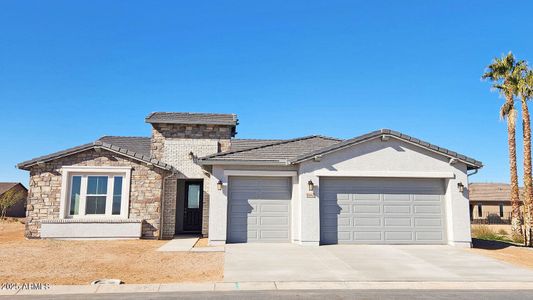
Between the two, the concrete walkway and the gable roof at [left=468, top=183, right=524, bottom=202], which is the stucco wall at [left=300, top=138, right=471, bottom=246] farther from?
the gable roof at [left=468, top=183, right=524, bottom=202]

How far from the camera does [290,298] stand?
21.8 ft

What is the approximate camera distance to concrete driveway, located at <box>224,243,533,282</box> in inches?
334

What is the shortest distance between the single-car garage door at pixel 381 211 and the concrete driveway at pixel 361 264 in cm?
61

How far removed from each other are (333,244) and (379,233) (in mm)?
1736

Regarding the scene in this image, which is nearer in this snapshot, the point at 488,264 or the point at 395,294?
the point at 395,294

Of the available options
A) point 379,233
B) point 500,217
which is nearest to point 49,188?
point 379,233

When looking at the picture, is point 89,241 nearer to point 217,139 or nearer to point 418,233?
point 217,139

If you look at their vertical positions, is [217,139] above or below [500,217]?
above

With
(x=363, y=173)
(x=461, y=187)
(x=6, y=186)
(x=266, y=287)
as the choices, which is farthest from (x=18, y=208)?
(x=461, y=187)

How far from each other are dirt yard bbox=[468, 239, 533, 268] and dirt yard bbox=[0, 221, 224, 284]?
8.60m

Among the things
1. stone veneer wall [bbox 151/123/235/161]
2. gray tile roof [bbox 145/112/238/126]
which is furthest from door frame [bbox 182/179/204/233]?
gray tile roof [bbox 145/112/238/126]

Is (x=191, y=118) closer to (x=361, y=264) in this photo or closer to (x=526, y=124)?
(x=361, y=264)

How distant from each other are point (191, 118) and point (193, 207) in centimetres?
448

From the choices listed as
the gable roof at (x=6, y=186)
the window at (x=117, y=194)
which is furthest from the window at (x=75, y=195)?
the gable roof at (x=6, y=186)
